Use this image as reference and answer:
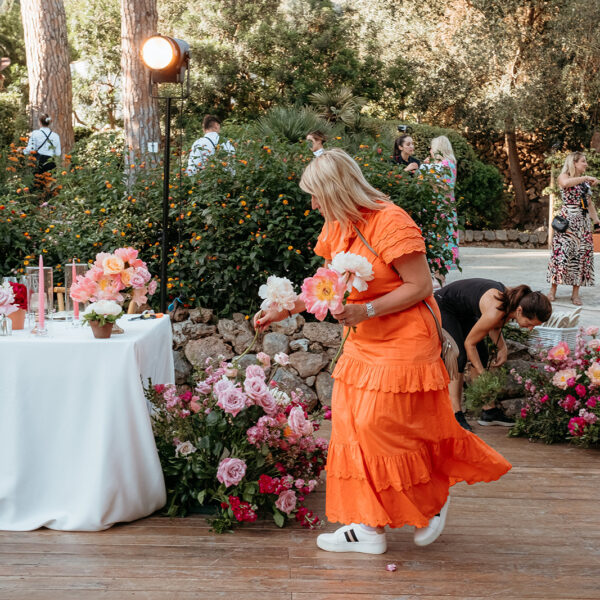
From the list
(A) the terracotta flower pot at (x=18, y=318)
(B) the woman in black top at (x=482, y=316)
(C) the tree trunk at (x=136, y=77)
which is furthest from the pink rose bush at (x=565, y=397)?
(C) the tree trunk at (x=136, y=77)

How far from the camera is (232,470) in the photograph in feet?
10.8

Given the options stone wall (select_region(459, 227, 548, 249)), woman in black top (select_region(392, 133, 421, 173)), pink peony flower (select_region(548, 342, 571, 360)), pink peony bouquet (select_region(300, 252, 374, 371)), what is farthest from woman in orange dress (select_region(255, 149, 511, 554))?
stone wall (select_region(459, 227, 548, 249))

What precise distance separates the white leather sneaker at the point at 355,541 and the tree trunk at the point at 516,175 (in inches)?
598

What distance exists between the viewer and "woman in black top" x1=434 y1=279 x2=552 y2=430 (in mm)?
4516

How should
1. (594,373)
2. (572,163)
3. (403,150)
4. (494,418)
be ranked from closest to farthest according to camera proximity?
1. (594,373)
2. (494,418)
3. (403,150)
4. (572,163)

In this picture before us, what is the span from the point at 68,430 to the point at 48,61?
8.27m

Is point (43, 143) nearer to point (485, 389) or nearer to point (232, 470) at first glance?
point (485, 389)

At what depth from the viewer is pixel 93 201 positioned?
20.8 ft

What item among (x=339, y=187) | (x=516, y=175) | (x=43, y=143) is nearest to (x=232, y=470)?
(x=339, y=187)

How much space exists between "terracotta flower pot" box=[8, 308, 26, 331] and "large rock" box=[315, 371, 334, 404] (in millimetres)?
2446

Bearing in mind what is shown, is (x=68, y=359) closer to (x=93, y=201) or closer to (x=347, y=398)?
(x=347, y=398)

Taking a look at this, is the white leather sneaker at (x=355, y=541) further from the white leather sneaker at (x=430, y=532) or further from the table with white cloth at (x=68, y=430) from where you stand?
the table with white cloth at (x=68, y=430)

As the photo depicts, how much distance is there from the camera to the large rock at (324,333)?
5582 mm

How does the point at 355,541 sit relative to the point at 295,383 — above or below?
below
